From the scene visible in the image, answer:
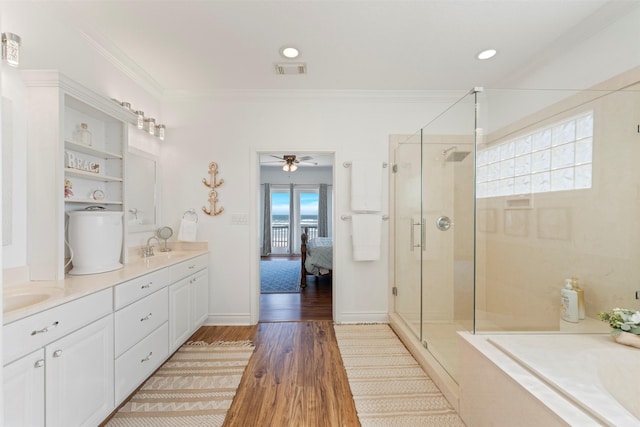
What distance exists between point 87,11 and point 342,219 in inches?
96.7

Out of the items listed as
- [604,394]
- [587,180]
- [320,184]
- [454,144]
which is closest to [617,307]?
[587,180]

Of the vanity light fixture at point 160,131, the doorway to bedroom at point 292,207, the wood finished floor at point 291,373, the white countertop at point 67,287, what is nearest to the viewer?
the white countertop at point 67,287

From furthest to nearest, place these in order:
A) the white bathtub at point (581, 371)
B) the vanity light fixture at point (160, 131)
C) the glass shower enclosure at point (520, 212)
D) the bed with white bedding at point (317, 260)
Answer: the bed with white bedding at point (317, 260), the vanity light fixture at point (160, 131), the glass shower enclosure at point (520, 212), the white bathtub at point (581, 371)

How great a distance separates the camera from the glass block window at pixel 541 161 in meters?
1.90

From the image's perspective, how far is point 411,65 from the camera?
2.42 metres

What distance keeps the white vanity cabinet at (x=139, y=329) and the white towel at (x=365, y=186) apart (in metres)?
1.78

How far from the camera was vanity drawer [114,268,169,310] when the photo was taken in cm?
165

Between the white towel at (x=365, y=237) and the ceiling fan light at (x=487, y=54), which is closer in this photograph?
the ceiling fan light at (x=487, y=54)

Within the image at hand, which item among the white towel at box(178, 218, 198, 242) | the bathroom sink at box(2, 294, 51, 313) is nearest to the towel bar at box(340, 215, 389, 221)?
the white towel at box(178, 218, 198, 242)

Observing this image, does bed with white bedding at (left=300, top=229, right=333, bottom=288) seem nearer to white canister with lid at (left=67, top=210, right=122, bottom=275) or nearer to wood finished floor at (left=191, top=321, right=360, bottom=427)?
wood finished floor at (left=191, top=321, right=360, bottom=427)

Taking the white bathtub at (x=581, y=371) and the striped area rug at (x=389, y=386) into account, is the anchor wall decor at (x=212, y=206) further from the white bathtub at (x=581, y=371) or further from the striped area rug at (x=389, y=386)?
the white bathtub at (x=581, y=371)

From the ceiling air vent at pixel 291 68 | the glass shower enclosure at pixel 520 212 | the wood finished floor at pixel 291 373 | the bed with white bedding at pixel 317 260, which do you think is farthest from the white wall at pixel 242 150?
the bed with white bedding at pixel 317 260

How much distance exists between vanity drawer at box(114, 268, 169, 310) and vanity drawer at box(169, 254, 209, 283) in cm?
10

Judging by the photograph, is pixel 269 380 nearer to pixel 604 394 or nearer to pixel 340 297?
pixel 340 297
